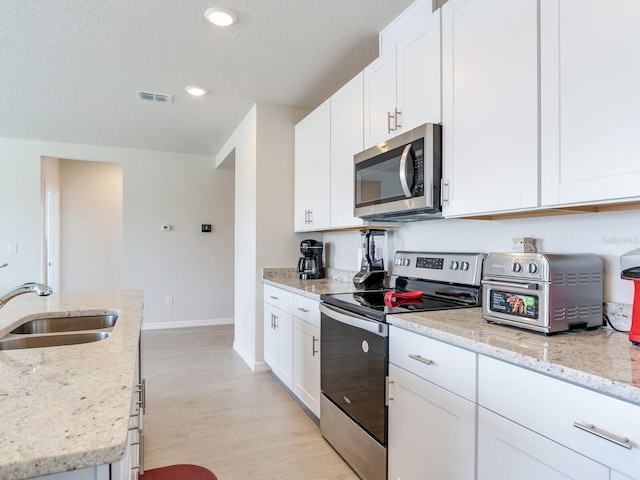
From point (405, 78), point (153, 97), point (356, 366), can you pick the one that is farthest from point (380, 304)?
point (153, 97)

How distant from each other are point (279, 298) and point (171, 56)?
195 centimetres

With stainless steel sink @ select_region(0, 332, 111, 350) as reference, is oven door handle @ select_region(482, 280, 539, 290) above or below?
above

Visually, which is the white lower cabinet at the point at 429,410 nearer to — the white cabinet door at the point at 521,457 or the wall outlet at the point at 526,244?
the white cabinet door at the point at 521,457

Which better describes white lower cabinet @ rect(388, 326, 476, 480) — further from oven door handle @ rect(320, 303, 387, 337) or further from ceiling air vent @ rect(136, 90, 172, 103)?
ceiling air vent @ rect(136, 90, 172, 103)

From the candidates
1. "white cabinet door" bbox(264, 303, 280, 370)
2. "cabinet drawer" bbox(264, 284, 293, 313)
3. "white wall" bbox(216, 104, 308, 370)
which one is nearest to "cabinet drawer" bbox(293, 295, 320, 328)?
"cabinet drawer" bbox(264, 284, 293, 313)

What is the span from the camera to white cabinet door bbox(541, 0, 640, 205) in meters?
1.10

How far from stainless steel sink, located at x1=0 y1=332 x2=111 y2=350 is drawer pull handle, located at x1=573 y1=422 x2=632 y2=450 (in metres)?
1.62

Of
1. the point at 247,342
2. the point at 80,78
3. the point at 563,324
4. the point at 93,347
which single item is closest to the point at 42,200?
the point at 80,78

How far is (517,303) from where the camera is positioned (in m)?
1.35

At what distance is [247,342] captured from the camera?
3.88m

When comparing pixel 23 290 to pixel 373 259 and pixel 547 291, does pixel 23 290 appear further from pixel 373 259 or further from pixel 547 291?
pixel 373 259

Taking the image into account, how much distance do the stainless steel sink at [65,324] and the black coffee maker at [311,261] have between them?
70.9 inches

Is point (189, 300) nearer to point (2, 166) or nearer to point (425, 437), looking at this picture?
point (2, 166)

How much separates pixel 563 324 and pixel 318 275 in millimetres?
2355
